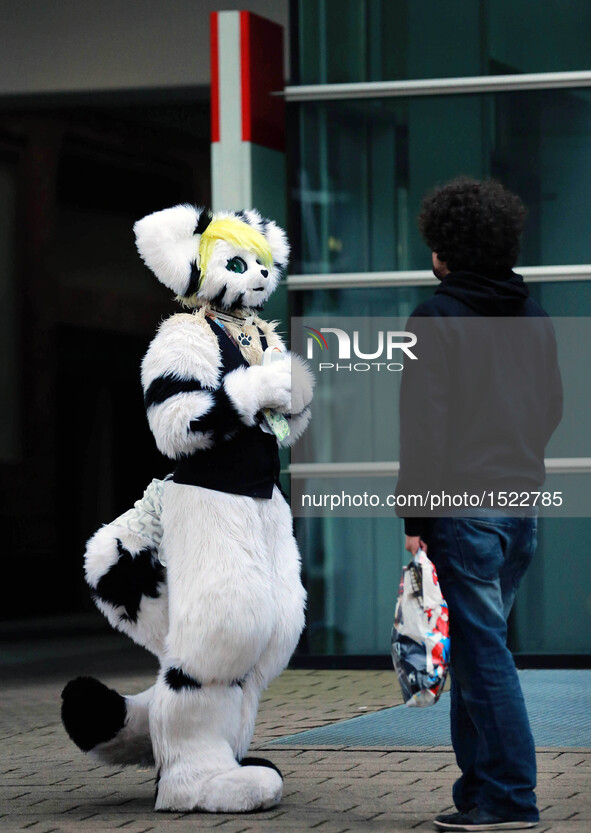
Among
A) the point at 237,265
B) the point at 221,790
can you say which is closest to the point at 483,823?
the point at 221,790

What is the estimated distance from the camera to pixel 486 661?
448 centimetres

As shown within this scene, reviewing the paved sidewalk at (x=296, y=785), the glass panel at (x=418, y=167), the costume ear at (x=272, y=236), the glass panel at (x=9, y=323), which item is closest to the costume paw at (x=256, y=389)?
the costume ear at (x=272, y=236)

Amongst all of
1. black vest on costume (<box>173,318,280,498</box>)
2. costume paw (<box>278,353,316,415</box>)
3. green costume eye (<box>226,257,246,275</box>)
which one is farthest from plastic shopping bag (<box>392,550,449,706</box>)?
green costume eye (<box>226,257,246,275</box>)

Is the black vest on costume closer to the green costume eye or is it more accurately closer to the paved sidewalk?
the green costume eye

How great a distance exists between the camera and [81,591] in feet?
46.8

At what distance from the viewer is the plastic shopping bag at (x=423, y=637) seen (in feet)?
14.5

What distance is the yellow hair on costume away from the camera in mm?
5379

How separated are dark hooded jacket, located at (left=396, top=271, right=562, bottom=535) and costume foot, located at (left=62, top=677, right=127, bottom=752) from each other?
57.5 inches

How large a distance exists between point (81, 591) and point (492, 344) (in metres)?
10.2

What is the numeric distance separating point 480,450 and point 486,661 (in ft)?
2.10

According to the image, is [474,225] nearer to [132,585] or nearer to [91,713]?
[132,585]

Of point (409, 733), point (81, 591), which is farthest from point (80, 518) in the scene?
point (409, 733)

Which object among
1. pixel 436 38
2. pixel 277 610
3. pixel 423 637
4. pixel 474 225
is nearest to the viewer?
pixel 423 637

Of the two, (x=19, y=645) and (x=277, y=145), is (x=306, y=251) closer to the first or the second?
(x=277, y=145)
